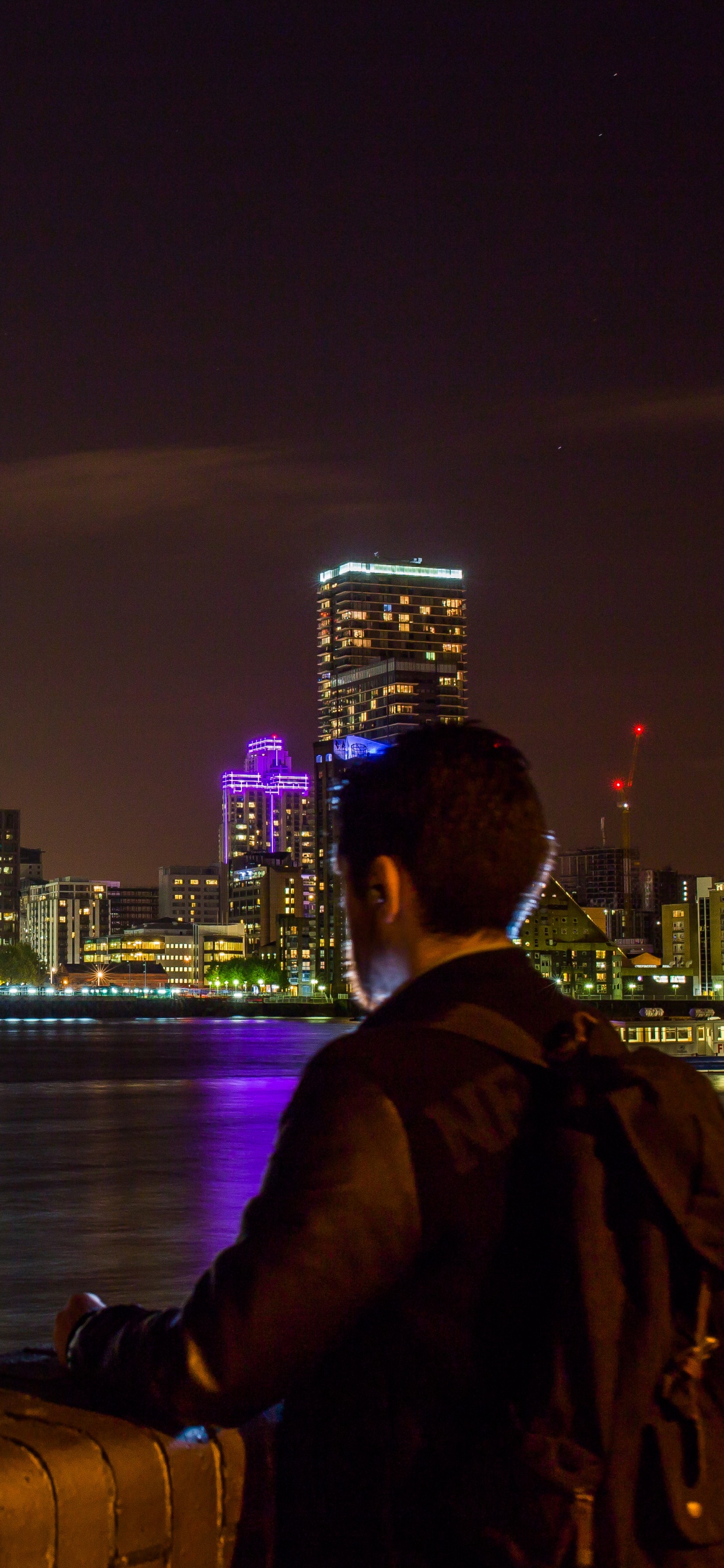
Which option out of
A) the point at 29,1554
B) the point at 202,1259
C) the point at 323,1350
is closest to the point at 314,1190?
the point at 323,1350

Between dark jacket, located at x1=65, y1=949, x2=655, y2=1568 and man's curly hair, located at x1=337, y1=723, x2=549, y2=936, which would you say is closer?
dark jacket, located at x1=65, y1=949, x2=655, y2=1568

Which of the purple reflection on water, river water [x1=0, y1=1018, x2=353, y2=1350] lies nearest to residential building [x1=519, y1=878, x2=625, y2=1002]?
river water [x1=0, y1=1018, x2=353, y2=1350]

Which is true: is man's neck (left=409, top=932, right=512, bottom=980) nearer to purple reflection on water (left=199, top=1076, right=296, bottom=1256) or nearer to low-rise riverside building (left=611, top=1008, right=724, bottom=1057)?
purple reflection on water (left=199, top=1076, right=296, bottom=1256)

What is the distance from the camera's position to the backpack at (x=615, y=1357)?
1947 millimetres

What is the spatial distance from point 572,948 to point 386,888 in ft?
563

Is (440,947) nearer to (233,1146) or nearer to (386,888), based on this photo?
(386,888)

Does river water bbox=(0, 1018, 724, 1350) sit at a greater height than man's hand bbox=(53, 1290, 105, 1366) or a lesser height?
lesser

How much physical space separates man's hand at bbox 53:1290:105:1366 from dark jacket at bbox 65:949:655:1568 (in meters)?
0.31

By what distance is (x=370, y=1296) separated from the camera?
6.89ft

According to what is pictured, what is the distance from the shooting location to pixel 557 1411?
195cm

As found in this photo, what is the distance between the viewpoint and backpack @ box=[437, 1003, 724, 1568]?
1.95m

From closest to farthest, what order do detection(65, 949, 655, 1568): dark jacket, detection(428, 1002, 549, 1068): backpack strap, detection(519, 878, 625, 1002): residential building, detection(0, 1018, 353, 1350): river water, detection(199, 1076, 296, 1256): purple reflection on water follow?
detection(65, 949, 655, 1568): dark jacket < detection(428, 1002, 549, 1068): backpack strap < detection(0, 1018, 353, 1350): river water < detection(199, 1076, 296, 1256): purple reflection on water < detection(519, 878, 625, 1002): residential building

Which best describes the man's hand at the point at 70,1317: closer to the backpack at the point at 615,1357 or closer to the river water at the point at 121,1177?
the backpack at the point at 615,1357

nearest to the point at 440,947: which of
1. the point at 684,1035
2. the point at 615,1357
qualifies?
the point at 615,1357
